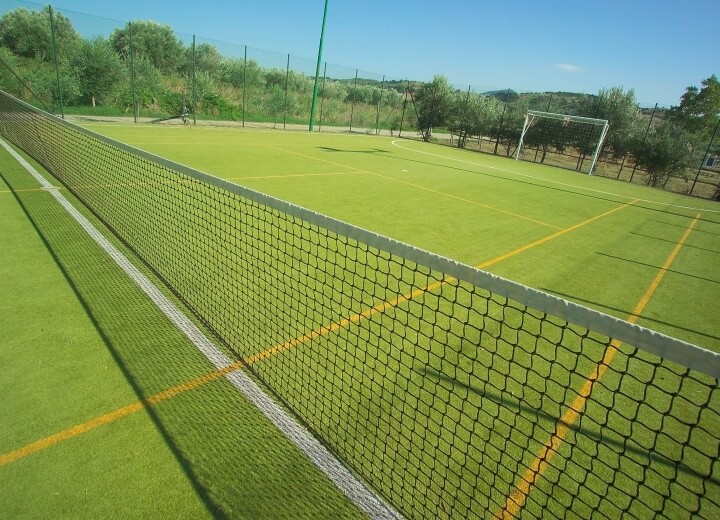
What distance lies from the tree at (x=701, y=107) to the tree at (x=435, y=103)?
29.1 meters

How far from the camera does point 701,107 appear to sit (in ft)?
161

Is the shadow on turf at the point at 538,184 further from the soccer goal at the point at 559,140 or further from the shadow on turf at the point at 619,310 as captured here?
the shadow on turf at the point at 619,310

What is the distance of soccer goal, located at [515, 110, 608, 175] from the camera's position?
2755cm

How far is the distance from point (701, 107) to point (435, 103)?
37.1 metres

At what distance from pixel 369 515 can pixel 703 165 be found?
29299mm

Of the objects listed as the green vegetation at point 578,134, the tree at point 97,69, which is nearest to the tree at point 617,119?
the green vegetation at point 578,134

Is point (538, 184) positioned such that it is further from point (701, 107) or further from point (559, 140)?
point (701, 107)

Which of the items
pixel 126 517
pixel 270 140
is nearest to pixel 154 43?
pixel 270 140

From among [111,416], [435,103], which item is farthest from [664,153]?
[111,416]

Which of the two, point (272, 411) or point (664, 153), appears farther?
point (664, 153)

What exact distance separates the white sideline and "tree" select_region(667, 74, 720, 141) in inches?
2269

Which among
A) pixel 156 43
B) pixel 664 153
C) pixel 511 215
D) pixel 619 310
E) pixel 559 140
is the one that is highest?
pixel 156 43

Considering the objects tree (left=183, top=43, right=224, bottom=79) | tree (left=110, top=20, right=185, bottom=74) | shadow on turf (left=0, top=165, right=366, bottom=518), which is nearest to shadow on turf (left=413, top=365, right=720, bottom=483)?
shadow on turf (left=0, top=165, right=366, bottom=518)

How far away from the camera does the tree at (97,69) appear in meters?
25.0
